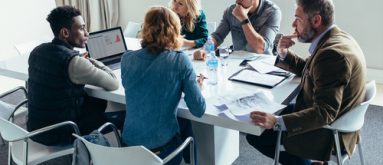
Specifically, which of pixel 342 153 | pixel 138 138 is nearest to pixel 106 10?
A: pixel 138 138

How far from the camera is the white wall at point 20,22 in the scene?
5.19 m

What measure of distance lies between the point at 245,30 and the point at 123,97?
1122 millimetres

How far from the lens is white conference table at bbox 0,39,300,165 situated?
2037 millimetres

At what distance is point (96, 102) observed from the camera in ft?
8.51

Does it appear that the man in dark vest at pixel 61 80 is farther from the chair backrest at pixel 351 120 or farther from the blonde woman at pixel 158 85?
the chair backrest at pixel 351 120

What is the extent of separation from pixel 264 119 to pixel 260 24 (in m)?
1.40

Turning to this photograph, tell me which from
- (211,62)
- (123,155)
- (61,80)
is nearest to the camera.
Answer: (123,155)

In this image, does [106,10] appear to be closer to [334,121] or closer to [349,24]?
[349,24]

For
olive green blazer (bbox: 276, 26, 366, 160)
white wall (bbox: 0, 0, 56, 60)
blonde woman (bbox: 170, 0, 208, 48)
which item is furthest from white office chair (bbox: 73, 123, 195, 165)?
white wall (bbox: 0, 0, 56, 60)

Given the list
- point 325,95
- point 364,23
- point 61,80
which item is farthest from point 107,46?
point 364,23

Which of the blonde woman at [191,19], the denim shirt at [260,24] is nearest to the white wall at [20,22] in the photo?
the blonde woman at [191,19]

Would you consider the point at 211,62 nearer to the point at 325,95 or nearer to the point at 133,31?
the point at 325,95

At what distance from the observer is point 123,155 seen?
1.75m

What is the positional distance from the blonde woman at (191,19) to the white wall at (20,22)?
107 inches
